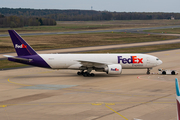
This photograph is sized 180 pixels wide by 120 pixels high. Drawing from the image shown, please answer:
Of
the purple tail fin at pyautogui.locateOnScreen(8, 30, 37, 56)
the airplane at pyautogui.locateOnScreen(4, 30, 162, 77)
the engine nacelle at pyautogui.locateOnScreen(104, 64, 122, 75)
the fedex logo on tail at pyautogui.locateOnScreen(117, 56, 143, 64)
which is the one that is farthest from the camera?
the fedex logo on tail at pyautogui.locateOnScreen(117, 56, 143, 64)

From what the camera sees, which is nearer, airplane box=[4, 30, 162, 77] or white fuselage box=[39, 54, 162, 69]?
airplane box=[4, 30, 162, 77]

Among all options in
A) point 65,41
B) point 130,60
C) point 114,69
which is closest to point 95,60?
point 114,69

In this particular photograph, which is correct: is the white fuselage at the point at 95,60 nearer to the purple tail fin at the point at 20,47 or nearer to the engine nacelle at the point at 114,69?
the engine nacelle at the point at 114,69

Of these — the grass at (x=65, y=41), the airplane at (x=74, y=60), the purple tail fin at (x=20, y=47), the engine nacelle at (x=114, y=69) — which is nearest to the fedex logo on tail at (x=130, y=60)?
Answer: the airplane at (x=74, y=60)

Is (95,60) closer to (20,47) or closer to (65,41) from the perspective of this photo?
(20,47)

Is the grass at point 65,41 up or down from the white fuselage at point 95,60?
up

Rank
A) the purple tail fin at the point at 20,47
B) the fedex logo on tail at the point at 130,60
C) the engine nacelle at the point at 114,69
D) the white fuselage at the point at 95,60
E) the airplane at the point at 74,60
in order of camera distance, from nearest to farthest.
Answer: the engine nacelle at the point at 114,69 < the airplane at the point at 74,60 < the white fuselage at the point at 95,60 < the purple tail fin at the point at 20,47 < the fedex logo on tail at the point at 130,60

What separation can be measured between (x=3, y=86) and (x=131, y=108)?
799 inches

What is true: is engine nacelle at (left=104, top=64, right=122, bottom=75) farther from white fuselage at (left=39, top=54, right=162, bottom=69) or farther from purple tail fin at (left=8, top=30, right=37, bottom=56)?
purple tail fin at (left=8, top=30, right=37, bottom=56)

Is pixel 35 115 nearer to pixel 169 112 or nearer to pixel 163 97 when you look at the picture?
pixel 169 112

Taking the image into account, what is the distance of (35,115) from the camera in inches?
976

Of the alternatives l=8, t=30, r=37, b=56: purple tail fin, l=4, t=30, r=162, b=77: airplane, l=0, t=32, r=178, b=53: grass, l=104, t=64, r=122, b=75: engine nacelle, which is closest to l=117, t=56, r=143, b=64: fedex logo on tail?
l=4, t=30, r=162, b=77: airplane

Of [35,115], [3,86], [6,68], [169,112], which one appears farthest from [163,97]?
[6,68]

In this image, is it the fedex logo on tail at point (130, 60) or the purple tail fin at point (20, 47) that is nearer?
the purple tail fin at point (20, 47)
